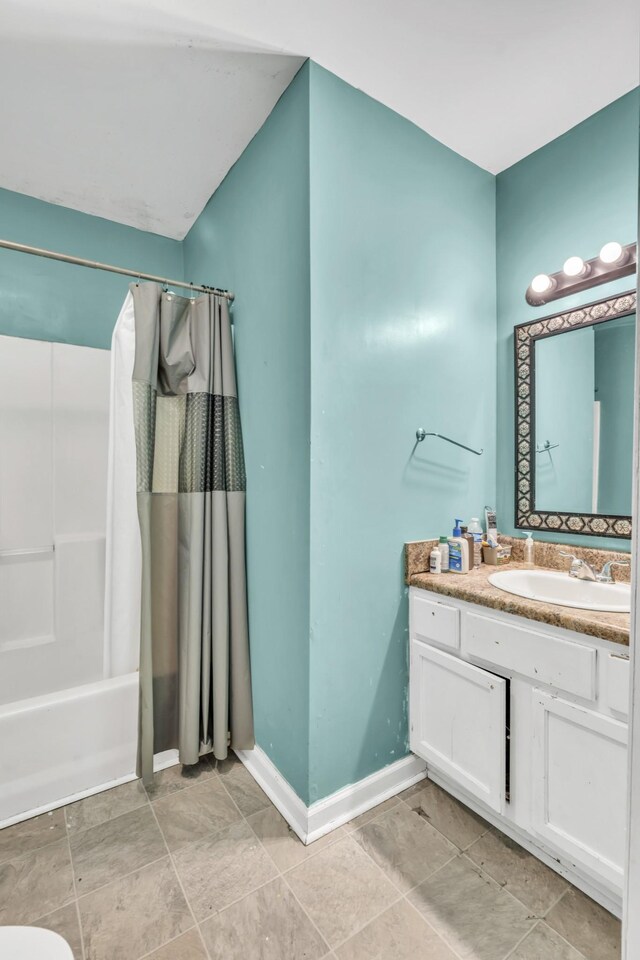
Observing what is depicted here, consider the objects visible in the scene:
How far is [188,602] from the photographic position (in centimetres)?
168

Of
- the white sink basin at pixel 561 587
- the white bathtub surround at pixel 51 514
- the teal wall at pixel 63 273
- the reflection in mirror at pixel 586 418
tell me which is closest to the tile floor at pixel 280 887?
the white bathtub surround at pixel 51 514

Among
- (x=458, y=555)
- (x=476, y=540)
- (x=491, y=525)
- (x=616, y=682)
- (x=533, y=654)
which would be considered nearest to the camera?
(x=616, y=682)

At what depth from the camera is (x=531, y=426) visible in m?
1.86

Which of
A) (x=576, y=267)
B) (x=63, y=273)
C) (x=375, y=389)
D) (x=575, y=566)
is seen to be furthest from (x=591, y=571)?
(x=63, y=273)

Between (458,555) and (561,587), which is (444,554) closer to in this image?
(458,555)

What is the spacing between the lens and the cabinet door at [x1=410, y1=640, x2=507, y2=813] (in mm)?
1347

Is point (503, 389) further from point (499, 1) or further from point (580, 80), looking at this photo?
point (499, 1)

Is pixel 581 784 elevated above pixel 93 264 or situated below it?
below

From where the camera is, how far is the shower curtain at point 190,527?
1.64 m

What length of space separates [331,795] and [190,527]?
42.0 inches

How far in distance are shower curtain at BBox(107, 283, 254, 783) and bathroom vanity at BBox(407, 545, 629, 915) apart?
74 cm

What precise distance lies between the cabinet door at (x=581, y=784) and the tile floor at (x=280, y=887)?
201 mm

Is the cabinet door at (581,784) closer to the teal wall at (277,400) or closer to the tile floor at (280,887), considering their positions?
the tile floor at (280,887)

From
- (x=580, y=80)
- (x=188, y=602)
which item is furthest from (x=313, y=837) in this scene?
(x=580, y=80)
